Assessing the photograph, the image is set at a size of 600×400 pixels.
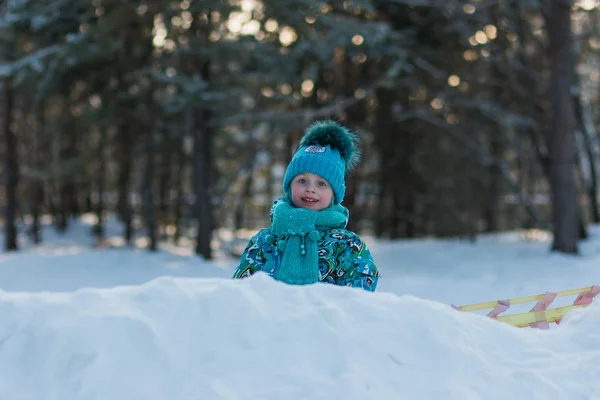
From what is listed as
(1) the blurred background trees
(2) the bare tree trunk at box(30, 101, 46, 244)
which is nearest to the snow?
(1) the blurred background trees

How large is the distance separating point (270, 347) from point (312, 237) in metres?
0.79

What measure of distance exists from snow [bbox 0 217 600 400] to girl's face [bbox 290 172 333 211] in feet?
2.14

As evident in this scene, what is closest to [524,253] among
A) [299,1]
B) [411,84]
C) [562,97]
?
[562,97]

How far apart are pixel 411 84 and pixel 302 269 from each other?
34.8 feet

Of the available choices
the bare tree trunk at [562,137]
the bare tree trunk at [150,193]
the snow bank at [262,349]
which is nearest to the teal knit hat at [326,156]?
the snow bank at [262,349]

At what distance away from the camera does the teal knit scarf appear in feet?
11.0

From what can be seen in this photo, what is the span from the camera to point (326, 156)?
3.58 m

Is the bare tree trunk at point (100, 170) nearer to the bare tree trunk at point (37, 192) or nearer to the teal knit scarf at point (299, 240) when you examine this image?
the bare tree trunk at point (37, 192)

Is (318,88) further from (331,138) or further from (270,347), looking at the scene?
(270,347)

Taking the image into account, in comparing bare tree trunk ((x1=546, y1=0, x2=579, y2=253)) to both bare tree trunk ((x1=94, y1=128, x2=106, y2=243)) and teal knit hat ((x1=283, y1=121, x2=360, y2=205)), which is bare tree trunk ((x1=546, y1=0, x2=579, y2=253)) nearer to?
teal knit hat ((x1=283, y1=121, x2=360, y2=205))

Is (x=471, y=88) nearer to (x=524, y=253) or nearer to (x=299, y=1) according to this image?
(x=524, y=253)

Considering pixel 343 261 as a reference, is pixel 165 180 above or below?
above

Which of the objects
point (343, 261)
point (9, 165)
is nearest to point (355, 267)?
point (343, 261)

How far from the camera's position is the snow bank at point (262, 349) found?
8.23ft
